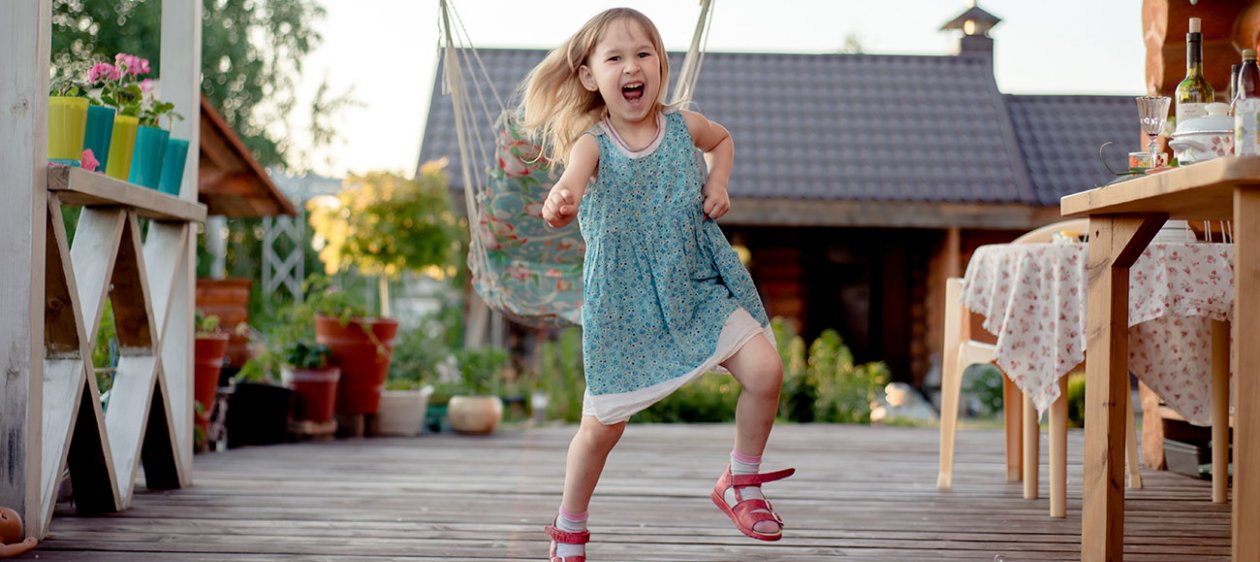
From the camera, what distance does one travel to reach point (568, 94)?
231cm

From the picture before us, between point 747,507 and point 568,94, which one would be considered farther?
point 568,94

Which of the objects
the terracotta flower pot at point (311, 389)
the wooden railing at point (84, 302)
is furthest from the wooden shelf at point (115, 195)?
the terracotta flower pot at point (311, 389)

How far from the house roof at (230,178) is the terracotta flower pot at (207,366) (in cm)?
203

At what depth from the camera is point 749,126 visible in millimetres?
9328

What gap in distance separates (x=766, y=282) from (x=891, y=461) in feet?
17.3

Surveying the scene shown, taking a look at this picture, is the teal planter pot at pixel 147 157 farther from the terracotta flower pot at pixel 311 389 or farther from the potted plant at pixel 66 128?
the terracotta flower pot at pixel 311 389

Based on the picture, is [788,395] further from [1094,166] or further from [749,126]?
[1094,166]

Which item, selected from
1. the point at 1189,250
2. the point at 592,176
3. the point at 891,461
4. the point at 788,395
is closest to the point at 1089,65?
the point at 788,395

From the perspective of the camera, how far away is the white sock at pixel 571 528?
2.11 meters

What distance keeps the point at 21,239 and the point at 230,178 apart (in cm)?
421

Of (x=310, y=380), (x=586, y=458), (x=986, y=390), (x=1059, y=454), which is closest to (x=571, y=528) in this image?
(x=586, y=458)

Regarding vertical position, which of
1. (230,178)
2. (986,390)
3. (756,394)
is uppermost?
(230,178)

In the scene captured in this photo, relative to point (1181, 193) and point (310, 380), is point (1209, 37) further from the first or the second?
point (310, 380)

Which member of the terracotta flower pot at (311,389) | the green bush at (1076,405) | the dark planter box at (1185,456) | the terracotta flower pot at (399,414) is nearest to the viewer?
the dark planter box at (1185,456)
